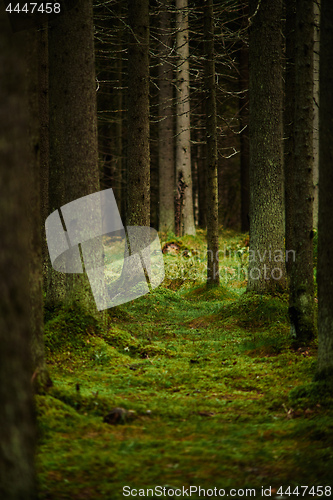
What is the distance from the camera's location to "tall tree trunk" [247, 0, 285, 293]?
29.8 feet

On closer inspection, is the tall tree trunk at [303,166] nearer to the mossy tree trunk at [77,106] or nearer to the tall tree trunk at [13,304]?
the mossy tree trunk at [77,106]

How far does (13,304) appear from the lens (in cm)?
229

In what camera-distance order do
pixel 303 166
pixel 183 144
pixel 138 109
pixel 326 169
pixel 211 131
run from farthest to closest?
1. pixel 183 144
2. pixel 211 131
3. pixel 138 109
4. pixel 303 166
5. pixel 326 169

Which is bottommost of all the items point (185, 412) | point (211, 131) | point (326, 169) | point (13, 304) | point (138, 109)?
point (185, 412)

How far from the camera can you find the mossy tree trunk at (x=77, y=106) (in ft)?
22.5

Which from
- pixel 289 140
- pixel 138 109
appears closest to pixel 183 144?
pixel 138 109

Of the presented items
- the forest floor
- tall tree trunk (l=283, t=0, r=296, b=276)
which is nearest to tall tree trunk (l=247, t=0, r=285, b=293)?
the forest floor

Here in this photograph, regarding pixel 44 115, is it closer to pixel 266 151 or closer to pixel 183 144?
pixel 266 151

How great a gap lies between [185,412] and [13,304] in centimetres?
306

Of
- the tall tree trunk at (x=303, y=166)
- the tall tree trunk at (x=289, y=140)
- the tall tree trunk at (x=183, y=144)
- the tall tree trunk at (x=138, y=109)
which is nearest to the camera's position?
the tall tree trunk at (x=303, y=166)

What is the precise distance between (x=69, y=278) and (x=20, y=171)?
4.56 m

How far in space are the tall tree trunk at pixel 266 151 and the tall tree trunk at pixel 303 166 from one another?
2.47 metres

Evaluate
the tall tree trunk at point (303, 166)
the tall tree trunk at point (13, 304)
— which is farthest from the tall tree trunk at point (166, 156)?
the tall tree trunk at point (13, 304)

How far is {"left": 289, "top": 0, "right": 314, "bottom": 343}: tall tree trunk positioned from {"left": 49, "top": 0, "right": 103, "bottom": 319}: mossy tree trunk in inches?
122
